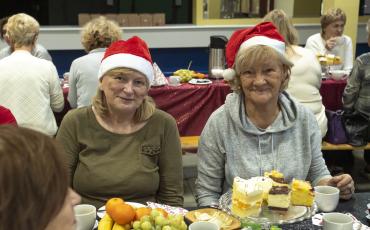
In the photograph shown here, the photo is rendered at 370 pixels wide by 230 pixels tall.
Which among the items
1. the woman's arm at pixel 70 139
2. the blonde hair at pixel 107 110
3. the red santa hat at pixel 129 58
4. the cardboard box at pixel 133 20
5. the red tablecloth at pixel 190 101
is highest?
the cardboard box at pixel 133 20

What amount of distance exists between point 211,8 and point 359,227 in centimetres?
560

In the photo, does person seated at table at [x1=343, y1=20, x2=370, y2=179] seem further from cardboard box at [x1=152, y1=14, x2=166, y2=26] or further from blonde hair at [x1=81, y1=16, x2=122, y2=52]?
cardboard box at [x1=152, y1=14, x2=166, y2=26]

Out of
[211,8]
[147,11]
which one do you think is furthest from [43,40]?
[211,8]

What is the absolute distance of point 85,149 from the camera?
2035 mm

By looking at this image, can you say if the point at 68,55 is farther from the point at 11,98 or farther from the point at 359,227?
the point at 359,227

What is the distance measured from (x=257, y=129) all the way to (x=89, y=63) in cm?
188

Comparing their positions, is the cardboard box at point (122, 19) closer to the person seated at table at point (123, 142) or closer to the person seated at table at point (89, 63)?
the person seated at table at point (89, 63)

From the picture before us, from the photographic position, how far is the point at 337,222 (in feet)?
4.96

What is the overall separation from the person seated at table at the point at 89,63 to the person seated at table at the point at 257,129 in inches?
67.1

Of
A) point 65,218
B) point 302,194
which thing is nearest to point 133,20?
point 302,194

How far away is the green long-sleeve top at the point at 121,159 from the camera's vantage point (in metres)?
1.99

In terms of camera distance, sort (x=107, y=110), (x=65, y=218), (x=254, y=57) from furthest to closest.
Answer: (x=107, y=110), (x=254, y=57), (x=65, y=218)

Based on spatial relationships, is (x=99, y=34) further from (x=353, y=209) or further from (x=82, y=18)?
(x=82, y=18)

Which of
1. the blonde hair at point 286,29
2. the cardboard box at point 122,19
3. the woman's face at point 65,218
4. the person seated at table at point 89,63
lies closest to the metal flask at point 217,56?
the blonde hair at point 286,29
